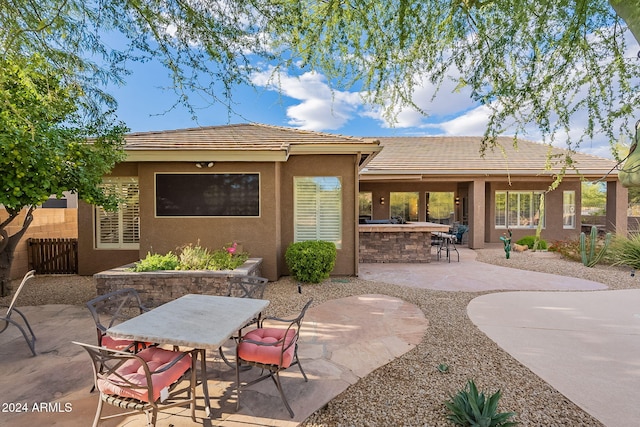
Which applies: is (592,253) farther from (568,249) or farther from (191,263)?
(191,263)

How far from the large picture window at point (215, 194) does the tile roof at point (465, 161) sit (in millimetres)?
6627

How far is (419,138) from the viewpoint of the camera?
64.7ft

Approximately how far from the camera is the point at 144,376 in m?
2.46

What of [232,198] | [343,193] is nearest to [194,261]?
[232,198]

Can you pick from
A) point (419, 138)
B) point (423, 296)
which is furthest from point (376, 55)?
point (419, 138)

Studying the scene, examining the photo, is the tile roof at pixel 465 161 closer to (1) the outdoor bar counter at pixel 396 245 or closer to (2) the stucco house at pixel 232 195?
(1) the outdoor bar counter at pixel 396 245

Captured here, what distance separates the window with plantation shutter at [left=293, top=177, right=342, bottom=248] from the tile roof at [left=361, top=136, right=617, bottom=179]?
202 inches

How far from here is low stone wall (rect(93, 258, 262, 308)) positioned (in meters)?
5.63

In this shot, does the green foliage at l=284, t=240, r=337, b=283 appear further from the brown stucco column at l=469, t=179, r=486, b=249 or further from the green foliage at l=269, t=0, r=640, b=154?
the brown stucco column at l=469, t=179, r=486, b=249

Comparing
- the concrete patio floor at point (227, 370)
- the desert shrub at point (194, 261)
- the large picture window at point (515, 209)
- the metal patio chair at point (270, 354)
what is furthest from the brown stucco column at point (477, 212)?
the metal patio chair at point (270, 354)

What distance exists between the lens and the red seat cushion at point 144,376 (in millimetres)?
2306

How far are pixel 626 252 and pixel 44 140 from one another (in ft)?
47.5

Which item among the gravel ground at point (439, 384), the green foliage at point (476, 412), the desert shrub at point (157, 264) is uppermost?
the desert shrub at point (157, 264)

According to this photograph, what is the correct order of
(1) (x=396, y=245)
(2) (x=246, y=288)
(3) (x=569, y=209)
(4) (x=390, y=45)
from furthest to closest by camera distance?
(3) (x=569, y=209)
(1) (x=396, y=245)
(2) (x=246, y=288)
(4) (x=390, y=45)
